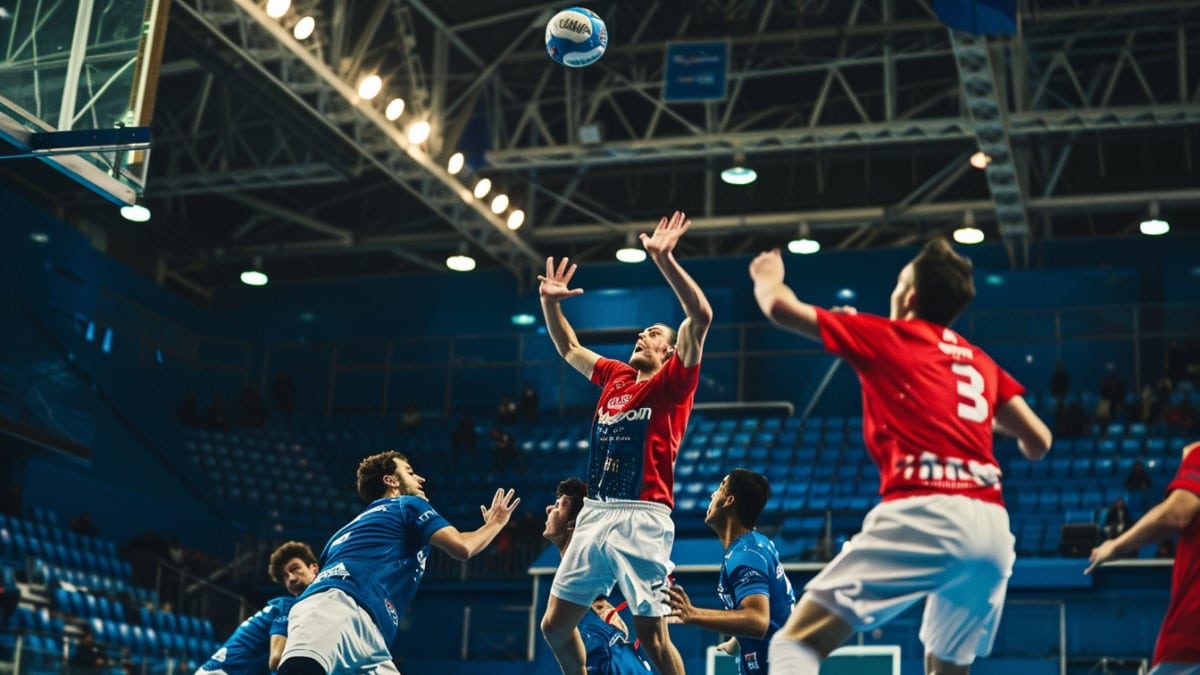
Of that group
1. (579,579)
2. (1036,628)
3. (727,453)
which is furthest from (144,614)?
(579,579)

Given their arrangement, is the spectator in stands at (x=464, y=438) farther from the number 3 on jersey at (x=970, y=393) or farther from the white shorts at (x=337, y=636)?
the number 3 on jersey at (x=970, y=393)

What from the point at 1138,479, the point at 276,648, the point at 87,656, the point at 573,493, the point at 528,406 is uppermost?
the point at 528,406

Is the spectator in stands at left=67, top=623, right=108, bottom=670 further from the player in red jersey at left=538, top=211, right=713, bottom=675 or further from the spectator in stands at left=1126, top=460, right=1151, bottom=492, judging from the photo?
the spectator in stands at left=1126, top=460, right=1151, bottom=492

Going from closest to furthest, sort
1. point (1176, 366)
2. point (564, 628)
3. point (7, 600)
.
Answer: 1. point (564, 628)
2. point (7, 600)
3. point (1176, 366)

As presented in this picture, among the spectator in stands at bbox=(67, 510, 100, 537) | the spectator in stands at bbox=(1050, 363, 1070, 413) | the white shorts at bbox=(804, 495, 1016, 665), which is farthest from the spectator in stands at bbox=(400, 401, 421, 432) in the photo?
the white shorts at bbox=(804, 495, 1016, 665)

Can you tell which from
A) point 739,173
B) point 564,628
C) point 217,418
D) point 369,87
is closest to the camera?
point 564,628

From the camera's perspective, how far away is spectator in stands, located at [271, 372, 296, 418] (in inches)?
1297

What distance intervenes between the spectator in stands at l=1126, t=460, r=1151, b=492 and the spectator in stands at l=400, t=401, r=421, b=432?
14931mm

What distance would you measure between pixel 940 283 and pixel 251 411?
2774cm

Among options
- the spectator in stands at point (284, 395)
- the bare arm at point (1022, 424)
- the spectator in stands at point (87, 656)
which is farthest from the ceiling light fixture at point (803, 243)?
the bare arm at point (1022, 424)

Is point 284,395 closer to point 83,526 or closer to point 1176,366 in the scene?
point 83,526

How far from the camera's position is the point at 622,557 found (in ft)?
27.0

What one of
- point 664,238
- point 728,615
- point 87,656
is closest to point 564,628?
point 728,615

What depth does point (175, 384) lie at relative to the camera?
32.8m
